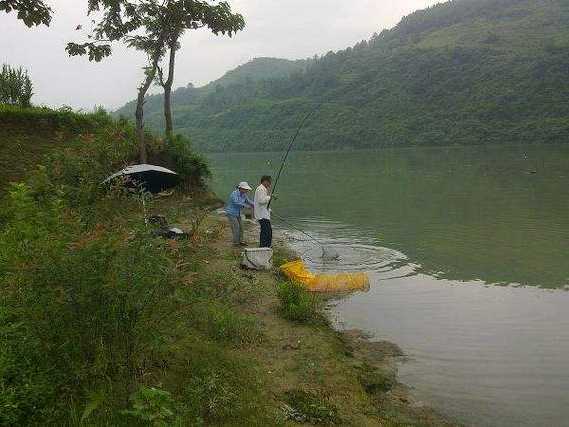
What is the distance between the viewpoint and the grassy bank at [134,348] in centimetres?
422

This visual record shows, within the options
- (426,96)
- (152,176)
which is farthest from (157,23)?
(426,96)

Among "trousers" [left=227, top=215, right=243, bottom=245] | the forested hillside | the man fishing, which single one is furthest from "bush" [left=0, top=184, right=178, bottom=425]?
the forested hillside

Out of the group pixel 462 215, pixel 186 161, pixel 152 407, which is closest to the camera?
pixel 152 407

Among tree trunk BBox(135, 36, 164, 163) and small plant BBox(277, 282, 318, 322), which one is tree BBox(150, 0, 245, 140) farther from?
small plant BBox(277, 282, 318, 322)

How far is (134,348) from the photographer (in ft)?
15.3

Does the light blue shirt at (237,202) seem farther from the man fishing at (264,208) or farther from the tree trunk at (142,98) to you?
the tree trunk at (142,98)

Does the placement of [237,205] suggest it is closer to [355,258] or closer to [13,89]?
[355,258]

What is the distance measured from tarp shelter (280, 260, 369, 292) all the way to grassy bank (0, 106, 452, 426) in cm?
345

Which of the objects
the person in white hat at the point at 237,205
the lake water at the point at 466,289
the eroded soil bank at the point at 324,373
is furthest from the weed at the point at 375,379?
→ the person in white hat at the point at 237,205

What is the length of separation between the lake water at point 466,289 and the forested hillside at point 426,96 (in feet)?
219

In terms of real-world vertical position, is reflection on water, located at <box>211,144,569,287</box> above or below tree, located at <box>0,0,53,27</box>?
below

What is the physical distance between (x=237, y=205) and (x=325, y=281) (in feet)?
11.8

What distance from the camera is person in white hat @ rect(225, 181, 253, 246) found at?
42.9 feet

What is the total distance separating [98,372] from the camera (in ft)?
14.8
